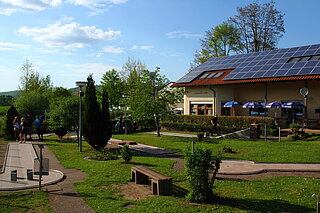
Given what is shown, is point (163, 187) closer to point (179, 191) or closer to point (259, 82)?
point (179, 191)

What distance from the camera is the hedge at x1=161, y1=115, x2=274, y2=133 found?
74.3 feet

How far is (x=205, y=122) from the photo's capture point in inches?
1025

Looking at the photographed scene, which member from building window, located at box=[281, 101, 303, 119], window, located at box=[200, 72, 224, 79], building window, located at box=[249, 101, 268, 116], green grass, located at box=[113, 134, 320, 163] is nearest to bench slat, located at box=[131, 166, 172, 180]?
green grass, located at box=[113, 134, 320, 163]

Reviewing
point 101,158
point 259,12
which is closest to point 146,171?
point 101,158

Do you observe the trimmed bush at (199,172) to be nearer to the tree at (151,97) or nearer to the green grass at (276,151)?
the green grass at (276,151)

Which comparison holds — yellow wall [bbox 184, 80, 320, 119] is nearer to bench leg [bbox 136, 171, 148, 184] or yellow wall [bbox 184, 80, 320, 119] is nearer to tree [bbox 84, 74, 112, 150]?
tree [bbox 84, 74, 112, 150]

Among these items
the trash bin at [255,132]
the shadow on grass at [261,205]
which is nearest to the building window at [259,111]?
the trash bin at [255,132]

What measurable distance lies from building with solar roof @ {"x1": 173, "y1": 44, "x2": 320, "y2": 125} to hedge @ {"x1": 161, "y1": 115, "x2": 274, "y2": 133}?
225 cm

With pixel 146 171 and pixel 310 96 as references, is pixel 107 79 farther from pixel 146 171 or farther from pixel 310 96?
pixel 146 171

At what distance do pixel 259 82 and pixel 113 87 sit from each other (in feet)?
45.5

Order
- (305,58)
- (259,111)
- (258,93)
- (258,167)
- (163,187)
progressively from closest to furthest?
(163,187) < (258,167) < (305,58) < (258,93) < (259,111)

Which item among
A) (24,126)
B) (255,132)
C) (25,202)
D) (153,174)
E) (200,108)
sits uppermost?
(200,108)

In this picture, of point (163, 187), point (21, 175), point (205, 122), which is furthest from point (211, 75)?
point (163, 187)

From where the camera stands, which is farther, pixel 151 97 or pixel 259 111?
pixel 259 111
